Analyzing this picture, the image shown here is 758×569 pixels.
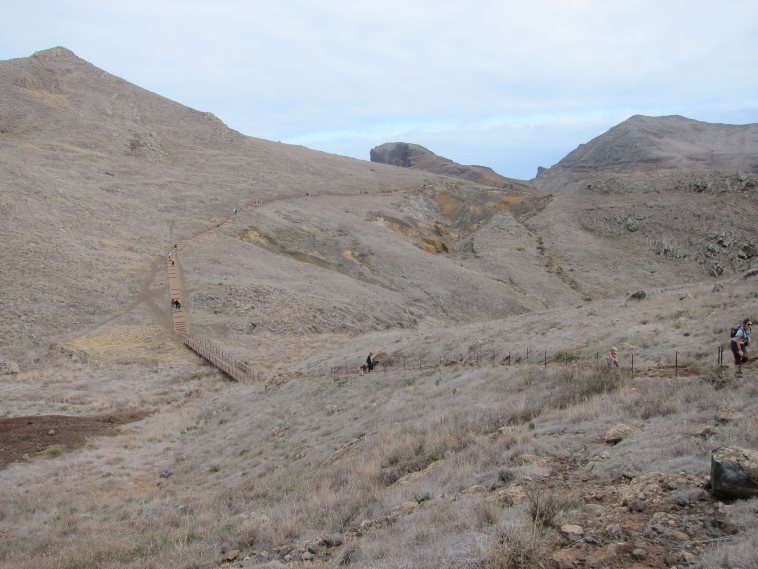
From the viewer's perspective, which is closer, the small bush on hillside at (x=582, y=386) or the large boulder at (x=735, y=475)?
the large boulder at (x=735, y=475)

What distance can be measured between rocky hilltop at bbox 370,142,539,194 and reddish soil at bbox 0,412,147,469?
101553 mm

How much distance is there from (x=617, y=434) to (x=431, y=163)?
141 m

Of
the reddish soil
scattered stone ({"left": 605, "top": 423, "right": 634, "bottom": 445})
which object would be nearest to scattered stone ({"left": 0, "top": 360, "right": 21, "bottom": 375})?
the reddish soil

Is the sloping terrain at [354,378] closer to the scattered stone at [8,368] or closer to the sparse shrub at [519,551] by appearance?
the sparse shrub at [519,551]

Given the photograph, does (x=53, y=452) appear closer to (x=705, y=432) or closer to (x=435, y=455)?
(x=435, y=455)

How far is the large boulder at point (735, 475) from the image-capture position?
236 inches

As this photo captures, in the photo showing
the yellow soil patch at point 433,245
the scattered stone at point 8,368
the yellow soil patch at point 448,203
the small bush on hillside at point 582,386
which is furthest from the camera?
the yellow soil patch at point 448,203

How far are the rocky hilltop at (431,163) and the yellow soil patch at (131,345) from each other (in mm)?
91543

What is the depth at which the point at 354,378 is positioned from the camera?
2206 cm

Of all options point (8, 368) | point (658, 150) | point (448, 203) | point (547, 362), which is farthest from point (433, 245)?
point (658, 150)

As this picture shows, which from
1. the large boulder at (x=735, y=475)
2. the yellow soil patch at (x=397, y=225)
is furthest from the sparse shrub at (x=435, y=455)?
the yellow soil patch at (x=397, y=225)

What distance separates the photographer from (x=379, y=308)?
44.2 metres

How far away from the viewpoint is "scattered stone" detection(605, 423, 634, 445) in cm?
884

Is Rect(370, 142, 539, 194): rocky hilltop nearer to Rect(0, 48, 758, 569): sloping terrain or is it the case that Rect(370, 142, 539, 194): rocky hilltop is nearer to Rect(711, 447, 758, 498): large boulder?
Rect(0, 48, 758, 569): sloping terrain
